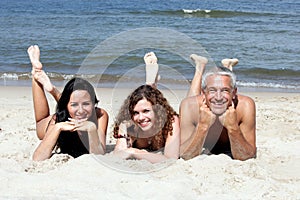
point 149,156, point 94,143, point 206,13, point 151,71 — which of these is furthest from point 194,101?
point 206,13

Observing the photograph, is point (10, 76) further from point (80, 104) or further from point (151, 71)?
point (80, 104)

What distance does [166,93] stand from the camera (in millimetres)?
8047

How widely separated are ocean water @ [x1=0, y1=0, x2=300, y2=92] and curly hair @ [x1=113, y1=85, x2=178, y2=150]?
8.11 feet

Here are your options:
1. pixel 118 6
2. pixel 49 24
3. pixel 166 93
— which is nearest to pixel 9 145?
pixel 166 93

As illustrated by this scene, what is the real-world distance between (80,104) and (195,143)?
108 cm

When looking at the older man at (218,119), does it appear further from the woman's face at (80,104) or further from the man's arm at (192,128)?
the woman's face at (80,104)

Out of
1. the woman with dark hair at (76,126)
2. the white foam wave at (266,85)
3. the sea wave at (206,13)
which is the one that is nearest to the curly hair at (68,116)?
the woman with dark hair at (76,126)

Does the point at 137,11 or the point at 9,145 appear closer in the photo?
the point at 9,145

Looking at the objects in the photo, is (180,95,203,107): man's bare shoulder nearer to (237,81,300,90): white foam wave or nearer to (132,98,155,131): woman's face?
(132,98,155,131): woman's face

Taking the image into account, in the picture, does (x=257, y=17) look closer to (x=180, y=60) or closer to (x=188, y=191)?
(x=180, y=60)

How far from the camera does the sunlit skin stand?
14.5 ft

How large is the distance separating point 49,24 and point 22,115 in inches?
457

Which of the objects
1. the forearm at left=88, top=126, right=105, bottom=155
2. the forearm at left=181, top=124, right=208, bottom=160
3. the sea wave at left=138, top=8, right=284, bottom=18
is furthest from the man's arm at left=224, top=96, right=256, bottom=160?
the sea wave at left=138, top=8, right=284, bottom=18

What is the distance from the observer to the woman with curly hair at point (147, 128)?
4.44 metres
